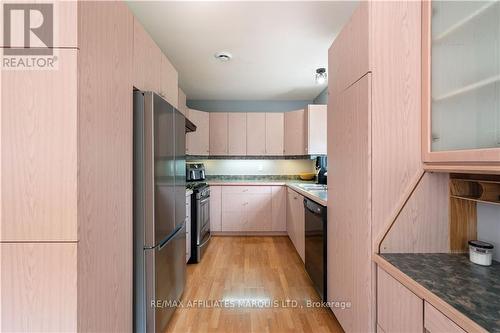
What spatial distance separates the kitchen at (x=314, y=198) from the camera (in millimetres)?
929

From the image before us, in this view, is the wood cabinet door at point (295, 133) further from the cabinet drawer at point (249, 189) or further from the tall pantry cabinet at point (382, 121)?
the tall pantry cabinet at point (382, 121)

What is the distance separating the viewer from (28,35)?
3.04 feet

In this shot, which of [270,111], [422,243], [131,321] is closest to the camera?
[422,243]

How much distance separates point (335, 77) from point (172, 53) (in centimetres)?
192

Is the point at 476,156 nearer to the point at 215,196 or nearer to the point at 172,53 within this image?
the point at 172,53

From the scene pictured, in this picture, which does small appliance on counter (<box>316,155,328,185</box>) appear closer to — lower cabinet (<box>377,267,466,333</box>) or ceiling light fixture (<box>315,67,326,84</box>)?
ceiling light fixture (<box>315,67,326,84</box>)

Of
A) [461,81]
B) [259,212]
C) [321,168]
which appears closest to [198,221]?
[259,212]

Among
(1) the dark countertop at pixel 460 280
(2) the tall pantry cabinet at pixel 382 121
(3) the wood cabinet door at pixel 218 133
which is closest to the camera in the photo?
(1) the dark countertop at pixel 460 280

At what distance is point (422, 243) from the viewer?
124cm

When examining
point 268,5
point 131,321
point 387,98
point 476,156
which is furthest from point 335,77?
point 131,321

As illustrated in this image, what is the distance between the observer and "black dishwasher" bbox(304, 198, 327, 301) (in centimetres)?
Result: 194

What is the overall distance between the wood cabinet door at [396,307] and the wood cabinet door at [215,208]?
121 inches

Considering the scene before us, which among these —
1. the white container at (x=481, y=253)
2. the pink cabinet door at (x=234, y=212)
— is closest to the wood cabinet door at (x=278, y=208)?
the pink cabinet door at (x=234, y=212)

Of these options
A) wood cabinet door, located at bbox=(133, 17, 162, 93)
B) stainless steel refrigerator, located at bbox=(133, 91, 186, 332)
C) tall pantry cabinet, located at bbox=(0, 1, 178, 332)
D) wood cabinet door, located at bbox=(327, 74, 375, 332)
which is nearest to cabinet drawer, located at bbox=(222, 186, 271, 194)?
wood cabinet door, located at bbox=(327, 74, 375, 332)
